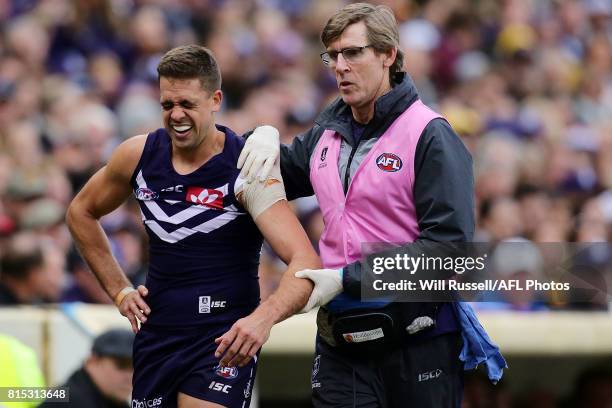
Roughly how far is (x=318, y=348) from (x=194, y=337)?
1.89 ft

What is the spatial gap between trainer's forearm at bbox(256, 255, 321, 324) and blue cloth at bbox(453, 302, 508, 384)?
2.32ft

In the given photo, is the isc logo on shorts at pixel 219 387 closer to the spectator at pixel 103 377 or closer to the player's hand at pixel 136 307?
the player's hand at pixel 136 307

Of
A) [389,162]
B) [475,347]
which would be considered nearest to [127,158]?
[389,162]

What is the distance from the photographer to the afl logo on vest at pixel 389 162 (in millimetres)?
5602

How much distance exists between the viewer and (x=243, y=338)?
539cm

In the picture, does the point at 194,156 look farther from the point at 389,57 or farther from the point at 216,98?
the point at 389,57

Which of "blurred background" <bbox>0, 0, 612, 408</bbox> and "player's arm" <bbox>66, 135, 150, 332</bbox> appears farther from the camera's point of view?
"blurred background" <bbox>0, 0, 612, 408</bbox>

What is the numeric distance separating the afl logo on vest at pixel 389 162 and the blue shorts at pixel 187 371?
0.99m

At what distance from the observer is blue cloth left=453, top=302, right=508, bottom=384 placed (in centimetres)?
570

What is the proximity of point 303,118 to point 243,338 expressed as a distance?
23.8 feet

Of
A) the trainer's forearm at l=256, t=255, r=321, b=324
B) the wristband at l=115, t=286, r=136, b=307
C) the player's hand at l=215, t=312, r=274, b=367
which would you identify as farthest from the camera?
the wristband at l=115, t=286, r=136, b=307

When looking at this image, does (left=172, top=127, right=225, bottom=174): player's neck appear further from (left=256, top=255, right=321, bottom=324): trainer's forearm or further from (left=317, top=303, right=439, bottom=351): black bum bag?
(left=317, top=303, right=439, bottom=351): black bum bag

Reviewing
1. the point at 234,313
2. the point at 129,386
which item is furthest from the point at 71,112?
the point at 234,313

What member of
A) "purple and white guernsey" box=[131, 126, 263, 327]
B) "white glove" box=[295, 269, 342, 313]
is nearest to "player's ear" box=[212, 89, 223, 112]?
"purple and white guernsey" box=[131, 126, 263, 327]
